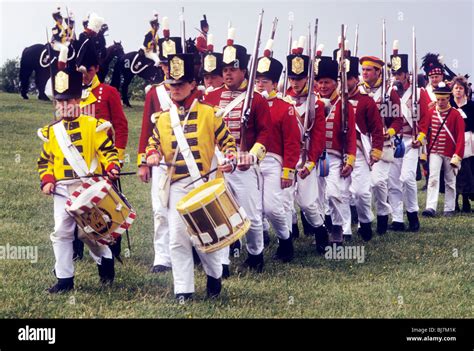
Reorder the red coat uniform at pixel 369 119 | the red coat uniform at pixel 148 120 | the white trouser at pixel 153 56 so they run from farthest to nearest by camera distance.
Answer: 1. the red coat uniform at pixel 369 119
2. the white trouser at pixel 153 56
3. the red coat uniform at pixel 148 120

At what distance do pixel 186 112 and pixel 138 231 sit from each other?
3703 mm

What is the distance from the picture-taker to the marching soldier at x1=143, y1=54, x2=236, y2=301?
294 inches

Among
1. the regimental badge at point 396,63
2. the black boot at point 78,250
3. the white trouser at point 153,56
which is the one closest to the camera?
the black boot at point 78,250

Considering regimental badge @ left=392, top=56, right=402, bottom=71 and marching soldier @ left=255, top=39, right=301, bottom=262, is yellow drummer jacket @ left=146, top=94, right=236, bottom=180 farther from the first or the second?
regimental badge @ left=392, top=56, right=402, bottom=71

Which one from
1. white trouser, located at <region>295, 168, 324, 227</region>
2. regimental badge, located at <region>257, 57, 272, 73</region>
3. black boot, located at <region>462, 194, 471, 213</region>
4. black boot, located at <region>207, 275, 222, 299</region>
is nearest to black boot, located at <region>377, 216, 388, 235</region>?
white trouser, located at <region>295, 168, 324, 227</region>

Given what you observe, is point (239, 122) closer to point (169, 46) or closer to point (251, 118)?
point (251, 118)

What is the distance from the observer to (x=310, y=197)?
396 inches

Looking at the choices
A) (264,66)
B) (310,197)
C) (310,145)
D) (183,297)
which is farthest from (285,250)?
(183,297)

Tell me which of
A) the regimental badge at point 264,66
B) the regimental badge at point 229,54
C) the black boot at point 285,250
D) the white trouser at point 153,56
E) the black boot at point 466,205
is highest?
the regimental badge at point 229,54

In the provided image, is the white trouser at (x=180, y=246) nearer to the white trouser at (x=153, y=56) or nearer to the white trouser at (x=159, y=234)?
the white trouser at (x=159, y=234)

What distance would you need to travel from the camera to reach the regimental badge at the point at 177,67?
24.8 feet

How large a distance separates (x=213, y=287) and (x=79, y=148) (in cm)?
160

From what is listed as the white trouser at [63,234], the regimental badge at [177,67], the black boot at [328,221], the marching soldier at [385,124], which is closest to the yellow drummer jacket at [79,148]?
the white trouser at [63,234]

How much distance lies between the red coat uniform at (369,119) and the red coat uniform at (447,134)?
2292 millimetres
